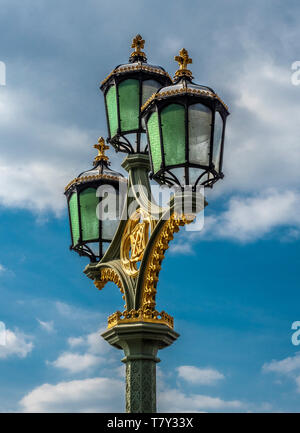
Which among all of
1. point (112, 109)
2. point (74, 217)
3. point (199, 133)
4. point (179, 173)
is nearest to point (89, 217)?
point (74, 217)

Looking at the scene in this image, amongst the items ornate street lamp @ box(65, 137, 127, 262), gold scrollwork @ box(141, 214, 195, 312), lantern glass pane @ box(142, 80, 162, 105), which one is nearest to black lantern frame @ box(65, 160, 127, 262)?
ornate street lamp @ box(65, 137, 127, 262)

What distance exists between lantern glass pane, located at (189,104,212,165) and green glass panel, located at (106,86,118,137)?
1972 millimetres

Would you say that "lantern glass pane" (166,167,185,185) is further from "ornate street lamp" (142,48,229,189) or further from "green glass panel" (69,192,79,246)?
"green glass panel" (69,192,79,246)

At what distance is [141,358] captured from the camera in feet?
26.3

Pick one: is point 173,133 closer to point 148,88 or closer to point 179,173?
point 179,173

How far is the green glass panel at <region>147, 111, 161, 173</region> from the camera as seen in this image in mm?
7684

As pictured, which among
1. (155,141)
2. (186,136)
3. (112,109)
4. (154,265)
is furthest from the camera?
(112,109)

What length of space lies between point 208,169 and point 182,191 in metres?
0.36

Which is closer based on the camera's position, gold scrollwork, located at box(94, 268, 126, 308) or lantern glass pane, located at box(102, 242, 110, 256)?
gold scrollwork, located at box(94, 268, 126, 308)

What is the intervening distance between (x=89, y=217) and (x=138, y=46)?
2.28m

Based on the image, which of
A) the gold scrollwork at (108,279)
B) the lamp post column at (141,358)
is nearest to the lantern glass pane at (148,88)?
the gold scrollwork at (108,279)

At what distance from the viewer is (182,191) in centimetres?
748

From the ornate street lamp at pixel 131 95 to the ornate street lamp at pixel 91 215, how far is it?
53 cm
